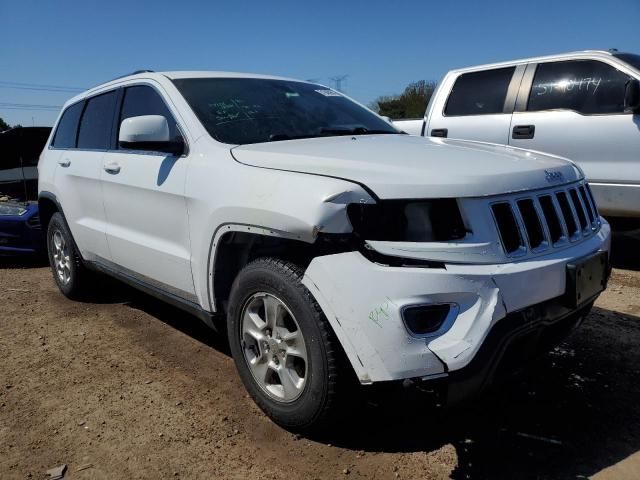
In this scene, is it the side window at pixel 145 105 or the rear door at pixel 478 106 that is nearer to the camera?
the side window at pixel 145 105

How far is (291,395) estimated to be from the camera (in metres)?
2.53

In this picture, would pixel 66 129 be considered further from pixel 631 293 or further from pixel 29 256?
pixel 631 293

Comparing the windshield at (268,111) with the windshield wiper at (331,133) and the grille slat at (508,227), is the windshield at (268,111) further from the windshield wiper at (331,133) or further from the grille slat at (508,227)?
the grille slat at (508,227)

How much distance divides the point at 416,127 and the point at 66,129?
14.3 feet

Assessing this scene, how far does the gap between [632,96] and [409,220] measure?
4.17 metres

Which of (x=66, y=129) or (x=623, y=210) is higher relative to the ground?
(x=66, y=129)

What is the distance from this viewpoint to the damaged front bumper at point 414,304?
2027mm

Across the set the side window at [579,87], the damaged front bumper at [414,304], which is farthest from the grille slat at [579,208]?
the side window at [579,87]

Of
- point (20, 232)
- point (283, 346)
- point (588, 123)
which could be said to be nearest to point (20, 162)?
point (20, 232)

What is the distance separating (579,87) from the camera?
5691 mm

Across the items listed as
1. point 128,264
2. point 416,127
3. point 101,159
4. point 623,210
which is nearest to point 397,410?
point 128,264

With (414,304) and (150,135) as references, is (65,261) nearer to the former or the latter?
(150,135)

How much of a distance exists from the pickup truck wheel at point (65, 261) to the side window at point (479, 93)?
455cm

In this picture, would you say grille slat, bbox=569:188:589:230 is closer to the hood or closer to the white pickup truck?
the hood
